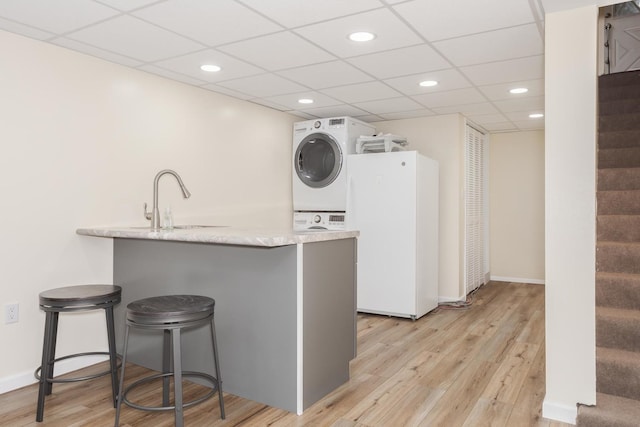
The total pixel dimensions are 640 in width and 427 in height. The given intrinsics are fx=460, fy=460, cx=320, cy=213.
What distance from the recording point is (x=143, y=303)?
218 cm

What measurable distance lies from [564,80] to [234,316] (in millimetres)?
2134

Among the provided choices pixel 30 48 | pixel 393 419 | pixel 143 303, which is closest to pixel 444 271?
pixel 393 419

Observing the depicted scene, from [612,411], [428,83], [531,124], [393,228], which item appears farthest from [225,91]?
[531,124]

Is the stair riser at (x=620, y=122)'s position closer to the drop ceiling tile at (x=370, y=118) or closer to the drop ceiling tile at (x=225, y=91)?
the drop ceiling tile at (x=370, y=118)

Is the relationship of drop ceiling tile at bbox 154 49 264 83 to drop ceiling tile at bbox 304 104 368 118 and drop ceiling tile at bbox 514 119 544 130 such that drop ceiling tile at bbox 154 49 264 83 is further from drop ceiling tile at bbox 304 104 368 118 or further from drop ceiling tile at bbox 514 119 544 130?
drop ceiling tile at bbox 514 119 544 130

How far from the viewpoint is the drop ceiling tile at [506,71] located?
3.17m

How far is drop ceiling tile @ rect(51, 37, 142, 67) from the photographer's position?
2.80 metres

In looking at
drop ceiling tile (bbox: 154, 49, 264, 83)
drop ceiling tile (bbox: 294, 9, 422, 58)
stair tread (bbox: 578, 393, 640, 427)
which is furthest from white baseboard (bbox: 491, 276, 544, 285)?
drop ceiling tile (bbox: 154, 49, 264, 83)

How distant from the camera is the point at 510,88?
387 centimetres

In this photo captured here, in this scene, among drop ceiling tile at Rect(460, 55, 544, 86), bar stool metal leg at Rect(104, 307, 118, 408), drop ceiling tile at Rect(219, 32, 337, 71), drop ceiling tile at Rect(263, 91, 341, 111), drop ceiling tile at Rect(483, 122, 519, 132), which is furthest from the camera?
drop ceiling tile at Rect(483, 122, 519, 132)

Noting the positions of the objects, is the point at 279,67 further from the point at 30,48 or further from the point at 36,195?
the point at 36,195

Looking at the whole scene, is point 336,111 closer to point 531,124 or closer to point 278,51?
point 278,51

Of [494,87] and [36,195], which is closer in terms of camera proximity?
[36,195]

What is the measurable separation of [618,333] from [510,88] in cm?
219
